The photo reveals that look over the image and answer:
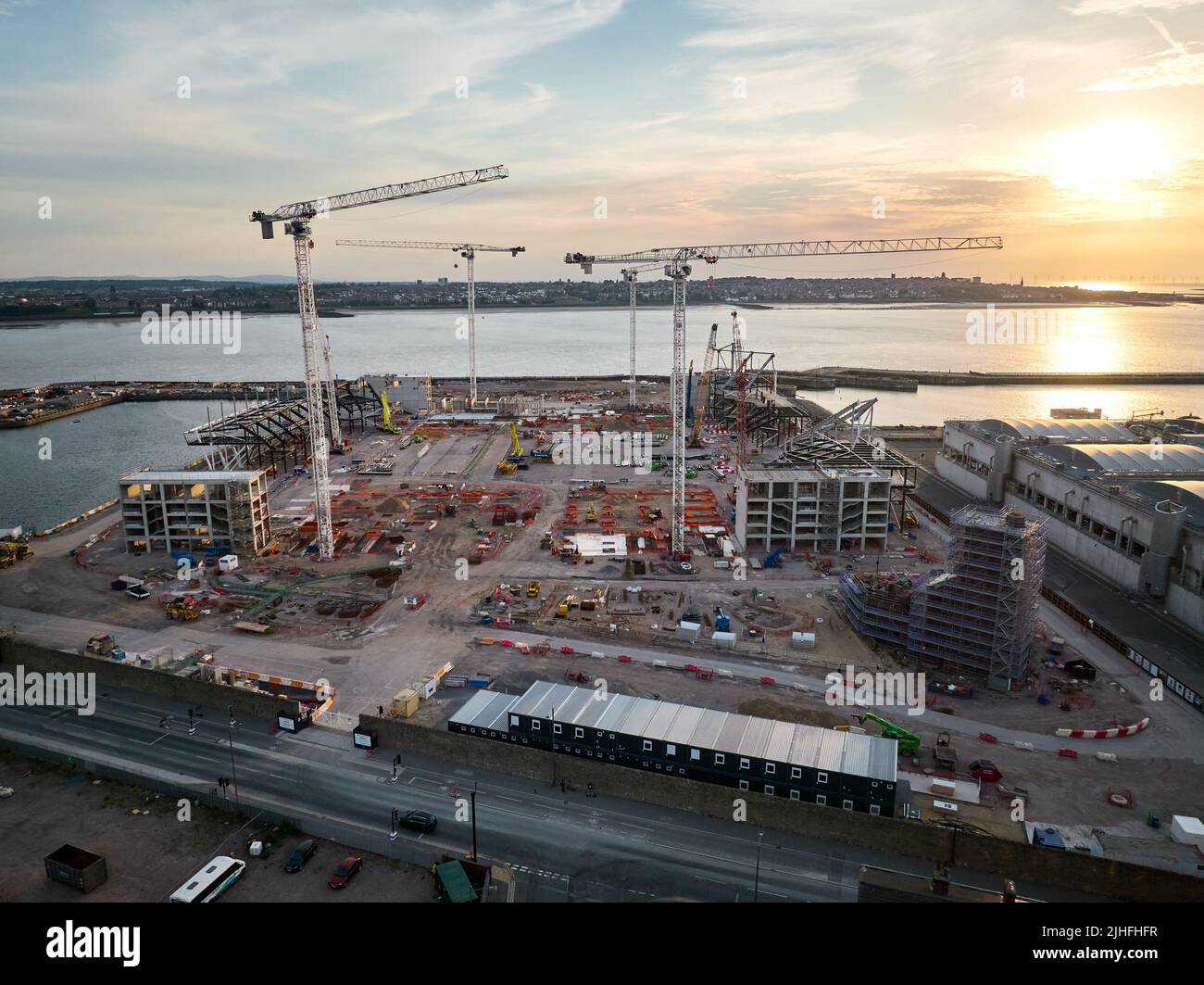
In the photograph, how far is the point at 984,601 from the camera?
28.5 metres

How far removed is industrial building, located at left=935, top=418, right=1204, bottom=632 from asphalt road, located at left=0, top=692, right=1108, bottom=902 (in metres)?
21.7

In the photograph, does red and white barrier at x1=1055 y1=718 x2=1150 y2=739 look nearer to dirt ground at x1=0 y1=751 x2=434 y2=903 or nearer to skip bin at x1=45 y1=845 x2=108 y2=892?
dirt ground at x1=0 y1=751 x2=434 y2=903

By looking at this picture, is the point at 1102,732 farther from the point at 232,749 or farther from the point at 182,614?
the point at 182,614

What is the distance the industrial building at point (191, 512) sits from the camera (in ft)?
137

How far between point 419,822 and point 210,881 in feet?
16.2

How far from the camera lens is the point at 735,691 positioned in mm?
28016

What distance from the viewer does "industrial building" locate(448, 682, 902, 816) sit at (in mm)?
20938

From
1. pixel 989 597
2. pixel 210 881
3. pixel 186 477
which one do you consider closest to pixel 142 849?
pixel 210 881

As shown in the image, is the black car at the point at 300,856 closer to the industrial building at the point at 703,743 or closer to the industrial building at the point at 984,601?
the industrial building at the point at 703,743

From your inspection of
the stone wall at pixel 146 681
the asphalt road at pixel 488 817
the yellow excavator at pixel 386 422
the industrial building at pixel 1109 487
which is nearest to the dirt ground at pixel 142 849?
the asphalt road at pixel 488 817

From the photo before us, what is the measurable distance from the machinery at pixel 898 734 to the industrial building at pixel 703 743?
1.94 meters

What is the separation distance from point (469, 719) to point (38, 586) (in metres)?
26.4
